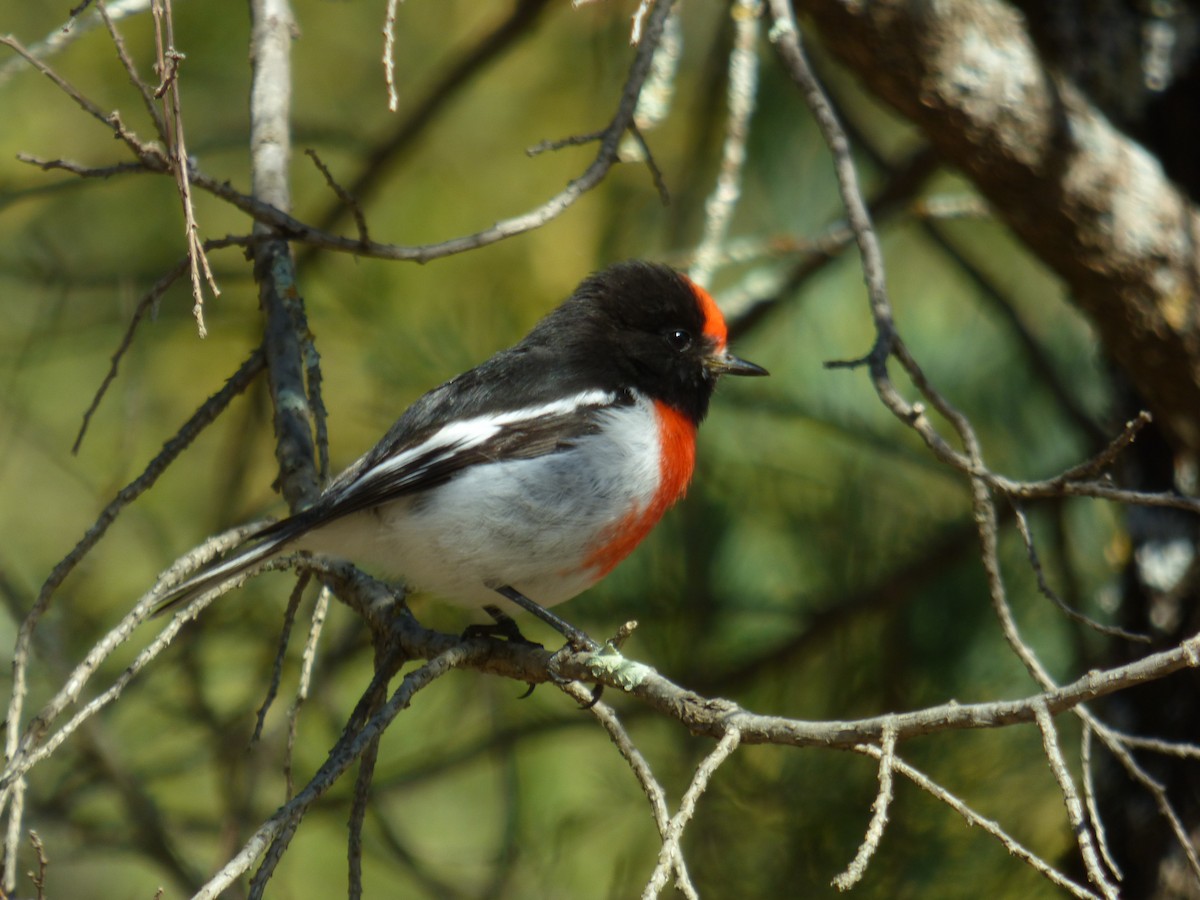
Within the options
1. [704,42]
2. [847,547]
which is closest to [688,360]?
[847,547]

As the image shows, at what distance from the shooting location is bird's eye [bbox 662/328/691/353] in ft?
11.0

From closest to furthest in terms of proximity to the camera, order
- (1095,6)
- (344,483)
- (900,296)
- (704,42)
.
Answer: (344,483) → (1095,6) → (900,296) → (704,42)

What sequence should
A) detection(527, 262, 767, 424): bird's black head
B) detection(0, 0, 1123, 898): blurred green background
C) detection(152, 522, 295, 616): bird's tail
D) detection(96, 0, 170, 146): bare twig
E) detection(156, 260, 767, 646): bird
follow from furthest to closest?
detection(0, 0, 1123, 898): blurred green background, detection(527, 262, 767, 424): bird's black head, detection(156, 260, 767, 646): bird, detection(152, 522, 295, 616): bird's tail, detection(96, 0, 170, 146): bare twig

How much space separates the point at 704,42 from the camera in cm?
531

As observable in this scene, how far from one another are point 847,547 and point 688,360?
2.71 feet

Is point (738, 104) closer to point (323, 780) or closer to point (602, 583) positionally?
point (602, 583)

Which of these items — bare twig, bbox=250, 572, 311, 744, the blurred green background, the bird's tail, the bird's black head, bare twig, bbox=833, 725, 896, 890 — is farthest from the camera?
the blurred green background

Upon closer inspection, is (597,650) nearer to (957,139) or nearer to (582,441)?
(582,441)

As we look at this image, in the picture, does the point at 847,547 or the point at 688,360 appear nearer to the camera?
the point at 688,360

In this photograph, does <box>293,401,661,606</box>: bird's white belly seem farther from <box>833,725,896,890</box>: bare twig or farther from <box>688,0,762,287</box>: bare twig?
<box>833,725,896,890</box>: bare twig

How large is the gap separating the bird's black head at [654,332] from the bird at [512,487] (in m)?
0.09

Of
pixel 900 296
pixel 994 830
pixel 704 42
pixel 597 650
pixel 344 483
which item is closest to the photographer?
pixel 994 830

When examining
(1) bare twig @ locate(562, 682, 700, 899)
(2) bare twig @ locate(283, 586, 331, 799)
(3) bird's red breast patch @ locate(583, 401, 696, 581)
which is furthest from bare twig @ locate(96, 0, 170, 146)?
(3) bird's red breast patch @ locate(583, 401, 696, 581)

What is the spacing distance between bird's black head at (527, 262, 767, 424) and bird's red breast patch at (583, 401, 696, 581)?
10 cm
